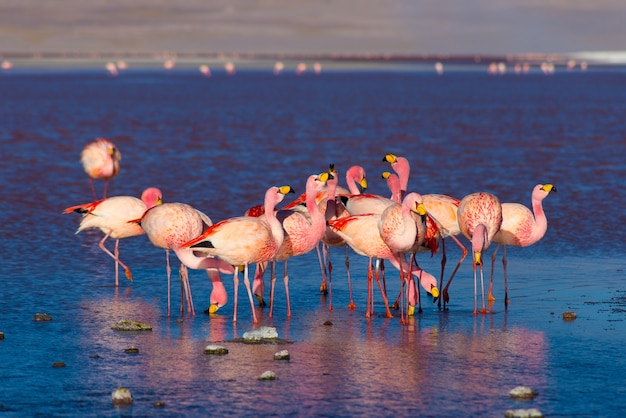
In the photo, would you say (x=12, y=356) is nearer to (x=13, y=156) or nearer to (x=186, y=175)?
(x=186, y=175)

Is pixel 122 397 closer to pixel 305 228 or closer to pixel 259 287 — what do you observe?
pixel 305 228

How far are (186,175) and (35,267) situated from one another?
9330 millimetres

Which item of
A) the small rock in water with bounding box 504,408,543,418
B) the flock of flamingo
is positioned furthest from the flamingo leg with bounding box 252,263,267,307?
the small rock in water with bounding box 504,408,543,418

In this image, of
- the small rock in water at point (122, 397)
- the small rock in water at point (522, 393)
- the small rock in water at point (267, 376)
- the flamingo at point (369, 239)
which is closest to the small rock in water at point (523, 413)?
the small rock in water at point (522, 393)

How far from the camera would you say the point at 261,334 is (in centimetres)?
902

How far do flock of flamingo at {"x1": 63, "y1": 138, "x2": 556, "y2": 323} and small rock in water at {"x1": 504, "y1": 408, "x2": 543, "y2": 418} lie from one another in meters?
3.00

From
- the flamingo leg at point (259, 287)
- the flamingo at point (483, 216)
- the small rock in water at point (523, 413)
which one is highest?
the flamingo at point (483, 216)

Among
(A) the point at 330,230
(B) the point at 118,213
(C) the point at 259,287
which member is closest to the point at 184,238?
(C) the point at 259,287

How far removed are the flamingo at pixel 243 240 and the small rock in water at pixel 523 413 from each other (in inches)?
129

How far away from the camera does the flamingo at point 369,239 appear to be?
10.1 meters

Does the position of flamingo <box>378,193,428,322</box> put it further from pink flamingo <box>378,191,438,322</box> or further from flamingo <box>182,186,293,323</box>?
flamingo <box>182,186,293,323</box>

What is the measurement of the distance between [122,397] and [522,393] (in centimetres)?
272

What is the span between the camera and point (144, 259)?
511 inches

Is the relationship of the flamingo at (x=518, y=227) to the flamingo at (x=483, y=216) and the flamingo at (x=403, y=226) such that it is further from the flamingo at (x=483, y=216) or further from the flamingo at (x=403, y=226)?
the flamingo at (x=403, y=226)
